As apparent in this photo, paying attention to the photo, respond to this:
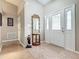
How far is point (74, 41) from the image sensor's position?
442cm

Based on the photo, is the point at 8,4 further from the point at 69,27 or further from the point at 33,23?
the point at 69,27

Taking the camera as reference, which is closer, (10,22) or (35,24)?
(35,24)

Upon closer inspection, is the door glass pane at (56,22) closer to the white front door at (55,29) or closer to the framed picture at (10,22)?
the white front door at (55,29)

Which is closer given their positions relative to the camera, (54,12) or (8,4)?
(54,12)

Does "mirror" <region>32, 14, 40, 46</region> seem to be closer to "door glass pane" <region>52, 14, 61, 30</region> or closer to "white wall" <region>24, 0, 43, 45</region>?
"white wall" <region>24, 0, 43, 45</region>

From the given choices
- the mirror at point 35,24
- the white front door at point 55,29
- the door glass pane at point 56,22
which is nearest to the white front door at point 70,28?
the white front door at point 55,29

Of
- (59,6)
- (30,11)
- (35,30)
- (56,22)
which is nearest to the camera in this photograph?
(59,6)

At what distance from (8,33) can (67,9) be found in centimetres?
502

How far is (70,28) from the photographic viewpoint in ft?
15.4

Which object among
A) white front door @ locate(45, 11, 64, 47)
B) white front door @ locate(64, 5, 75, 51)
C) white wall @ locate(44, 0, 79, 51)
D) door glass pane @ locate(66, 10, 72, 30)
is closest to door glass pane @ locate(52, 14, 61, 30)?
white front door @ locate(45, 11, 64, 47)

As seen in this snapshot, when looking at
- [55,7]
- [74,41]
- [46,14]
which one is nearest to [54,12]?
[55,7]

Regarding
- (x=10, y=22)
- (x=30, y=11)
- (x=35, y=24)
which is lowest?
(x=35, y=24)

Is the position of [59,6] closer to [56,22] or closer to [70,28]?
[56,22]

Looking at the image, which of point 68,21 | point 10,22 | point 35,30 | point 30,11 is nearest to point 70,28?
point 68,21
